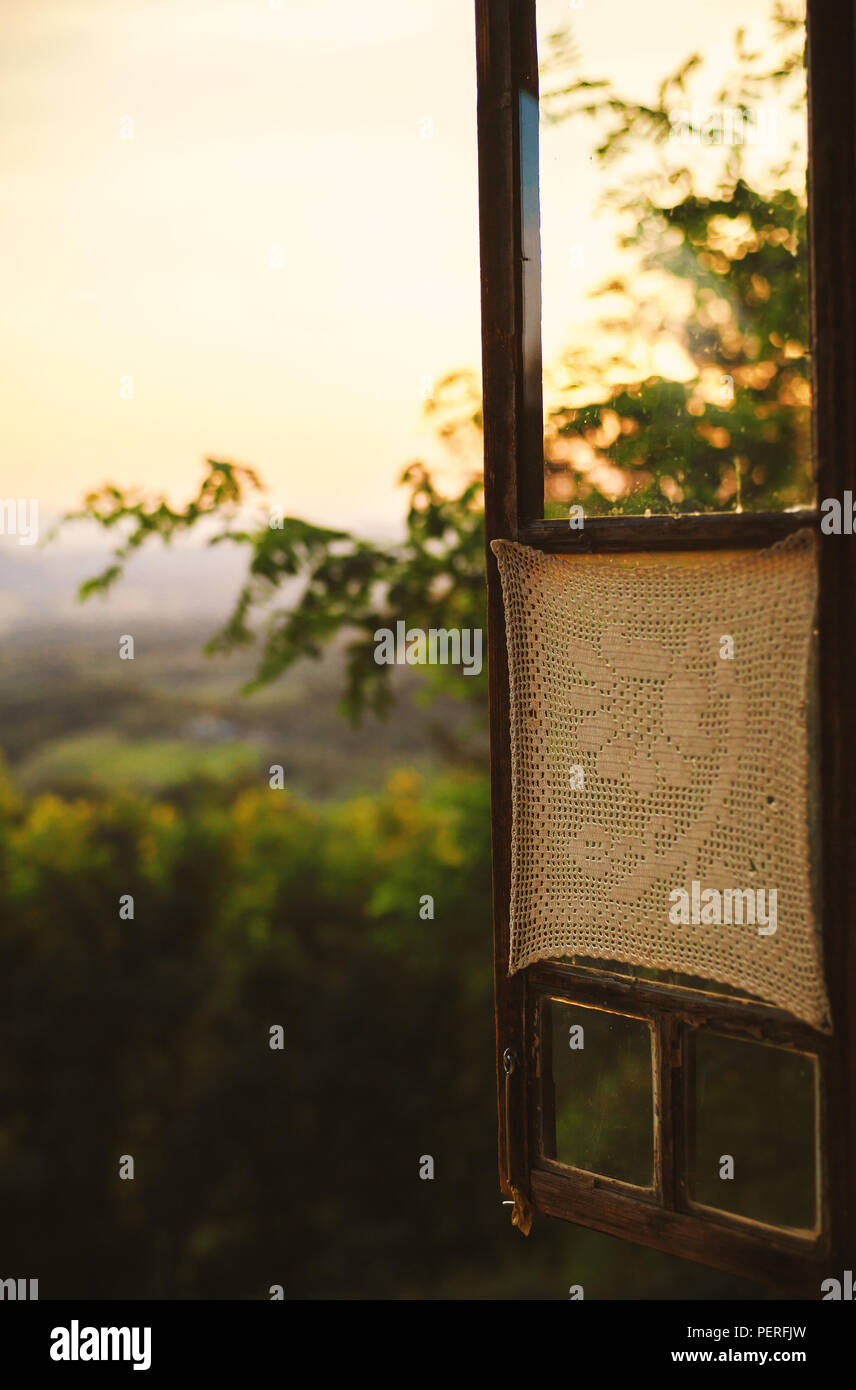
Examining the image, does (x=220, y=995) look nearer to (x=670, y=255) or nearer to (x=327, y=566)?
(x=327, y=566)

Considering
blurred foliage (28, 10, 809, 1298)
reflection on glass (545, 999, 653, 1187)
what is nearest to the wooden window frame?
reflection on glass (545, 999, 653, 1187)

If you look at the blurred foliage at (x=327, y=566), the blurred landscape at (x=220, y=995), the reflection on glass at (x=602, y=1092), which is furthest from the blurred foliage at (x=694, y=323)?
the blurred landscape at (x=220, y=995)

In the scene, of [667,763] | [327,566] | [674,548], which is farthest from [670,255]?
[327,566]

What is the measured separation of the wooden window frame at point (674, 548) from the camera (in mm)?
1009

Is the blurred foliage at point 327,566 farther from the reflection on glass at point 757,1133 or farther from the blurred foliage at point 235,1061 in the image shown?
the reflection on glass at point 757,1133

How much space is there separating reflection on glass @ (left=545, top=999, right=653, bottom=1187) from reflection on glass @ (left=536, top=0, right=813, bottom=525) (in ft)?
2.00

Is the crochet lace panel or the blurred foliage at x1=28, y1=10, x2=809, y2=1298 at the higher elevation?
the crochet lace panel

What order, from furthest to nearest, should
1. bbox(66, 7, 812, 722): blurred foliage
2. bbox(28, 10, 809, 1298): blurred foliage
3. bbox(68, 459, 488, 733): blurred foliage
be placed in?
bbox(28, 10, 809, 1298): blurred foliage
bbox(68, 459, 488, 733): blurred foliage
bbox(66, 7, 812, 722): blurred foliage

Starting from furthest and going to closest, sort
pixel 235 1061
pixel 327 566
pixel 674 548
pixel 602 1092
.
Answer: pixel 235 1061, pixel 327 566, pixel 602 1092, pixel 674 548

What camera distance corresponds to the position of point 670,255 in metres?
1.33

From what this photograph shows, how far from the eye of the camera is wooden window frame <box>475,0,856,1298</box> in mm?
1009

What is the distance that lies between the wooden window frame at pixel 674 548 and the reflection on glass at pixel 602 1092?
21 mm

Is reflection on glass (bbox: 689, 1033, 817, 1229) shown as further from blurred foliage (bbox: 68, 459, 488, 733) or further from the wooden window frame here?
blurred foliage (bbox: 68, 459, 488, 733)

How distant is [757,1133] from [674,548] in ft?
2.43
